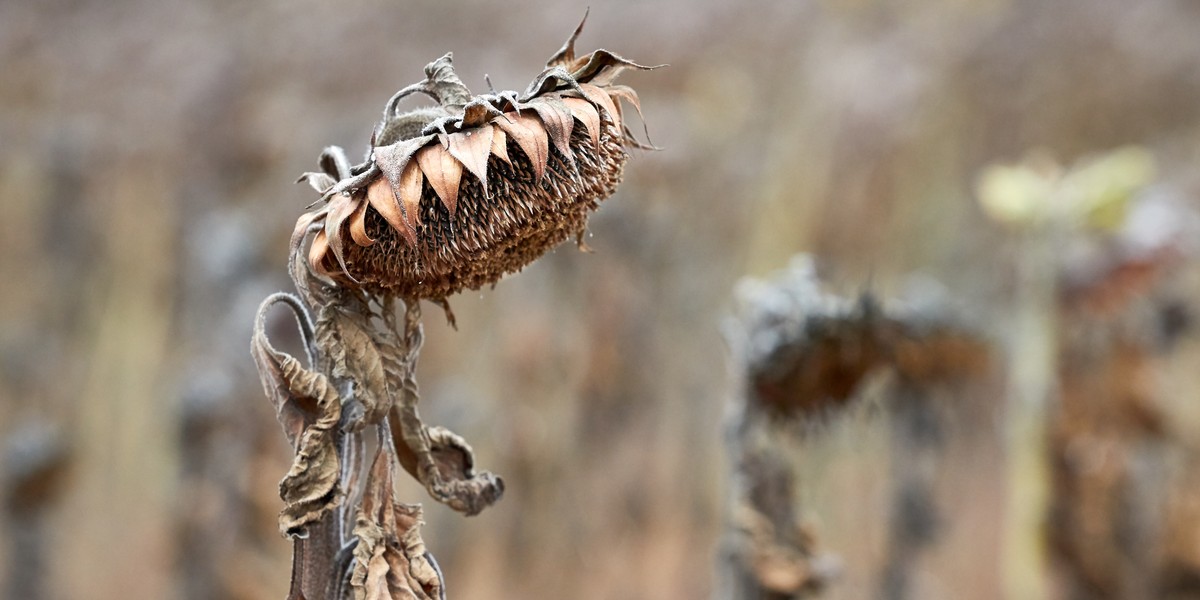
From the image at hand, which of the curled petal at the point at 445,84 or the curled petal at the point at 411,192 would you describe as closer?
the curled petal at the point at 411,192

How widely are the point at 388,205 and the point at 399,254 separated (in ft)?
0.25

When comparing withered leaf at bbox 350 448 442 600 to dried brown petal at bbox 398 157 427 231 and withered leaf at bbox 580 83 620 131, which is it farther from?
withered leaf at bbox 580 83 620 131

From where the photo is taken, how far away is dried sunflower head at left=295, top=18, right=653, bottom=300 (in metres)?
0.77

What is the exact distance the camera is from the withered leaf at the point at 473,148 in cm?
75

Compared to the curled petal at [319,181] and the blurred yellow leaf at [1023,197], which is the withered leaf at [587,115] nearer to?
the curled petal at [319,181]

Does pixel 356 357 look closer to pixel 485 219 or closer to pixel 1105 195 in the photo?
pixel 485 219

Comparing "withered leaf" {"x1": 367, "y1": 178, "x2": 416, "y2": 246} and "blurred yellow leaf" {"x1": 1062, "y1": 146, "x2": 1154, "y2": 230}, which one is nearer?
"withered leaf" {"x1": 367, "y1": 178, "x2": 416, "y2": 246}

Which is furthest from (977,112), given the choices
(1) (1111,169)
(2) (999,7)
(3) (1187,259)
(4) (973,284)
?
(1) (1111,169)

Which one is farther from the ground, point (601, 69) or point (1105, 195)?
point (1105, 195)

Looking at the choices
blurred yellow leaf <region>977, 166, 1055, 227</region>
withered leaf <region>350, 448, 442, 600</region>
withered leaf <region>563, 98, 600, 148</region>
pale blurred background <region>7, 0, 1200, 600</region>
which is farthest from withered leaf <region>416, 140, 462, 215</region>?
pale blurred background <region>7, 0, 1200, 600</region>

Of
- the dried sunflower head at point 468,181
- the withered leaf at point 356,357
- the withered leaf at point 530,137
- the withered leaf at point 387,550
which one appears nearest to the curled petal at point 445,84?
the dried sunflower head at point 468,181

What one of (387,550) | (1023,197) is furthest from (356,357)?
(1023,197)

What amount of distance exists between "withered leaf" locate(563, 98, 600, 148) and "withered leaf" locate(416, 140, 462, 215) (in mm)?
106

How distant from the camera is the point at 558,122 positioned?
30.7 inches
